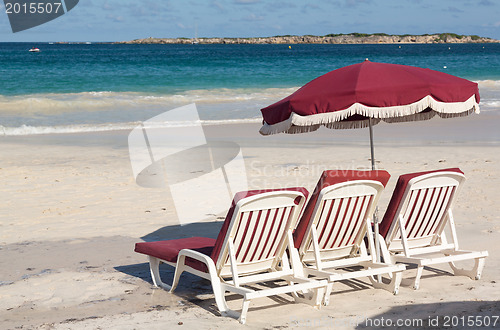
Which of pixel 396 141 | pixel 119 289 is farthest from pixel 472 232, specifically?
pixel 396 141

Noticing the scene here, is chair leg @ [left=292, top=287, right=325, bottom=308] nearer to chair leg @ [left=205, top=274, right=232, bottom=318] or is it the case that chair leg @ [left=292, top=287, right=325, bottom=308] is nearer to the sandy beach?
the sandy beach

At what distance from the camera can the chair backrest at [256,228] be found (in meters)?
4.62

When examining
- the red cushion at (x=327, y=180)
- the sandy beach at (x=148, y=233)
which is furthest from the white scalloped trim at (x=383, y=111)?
the sandy beach at (x=148, y=233)

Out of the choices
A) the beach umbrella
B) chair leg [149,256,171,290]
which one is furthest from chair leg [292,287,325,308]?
chair leg [149,256,171,290]

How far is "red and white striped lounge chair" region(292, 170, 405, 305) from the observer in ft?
16.4

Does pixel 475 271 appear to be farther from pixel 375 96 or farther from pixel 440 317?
pixel 375 96

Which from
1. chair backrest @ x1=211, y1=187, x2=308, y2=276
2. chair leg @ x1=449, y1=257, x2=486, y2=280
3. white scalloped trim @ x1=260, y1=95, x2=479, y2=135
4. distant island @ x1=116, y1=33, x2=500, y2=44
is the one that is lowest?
distant island @ x1=116, y1=33, x2=500, y2=44

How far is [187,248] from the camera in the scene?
527 cm

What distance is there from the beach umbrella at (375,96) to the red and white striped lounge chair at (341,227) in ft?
0.75

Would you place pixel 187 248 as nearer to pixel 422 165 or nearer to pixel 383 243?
pixel 383 243

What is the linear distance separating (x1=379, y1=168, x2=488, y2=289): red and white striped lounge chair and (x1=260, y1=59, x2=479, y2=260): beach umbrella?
190 mm

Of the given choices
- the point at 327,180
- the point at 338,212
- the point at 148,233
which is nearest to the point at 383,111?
the point at 327,180

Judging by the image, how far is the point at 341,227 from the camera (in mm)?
5188

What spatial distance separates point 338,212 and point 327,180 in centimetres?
29
